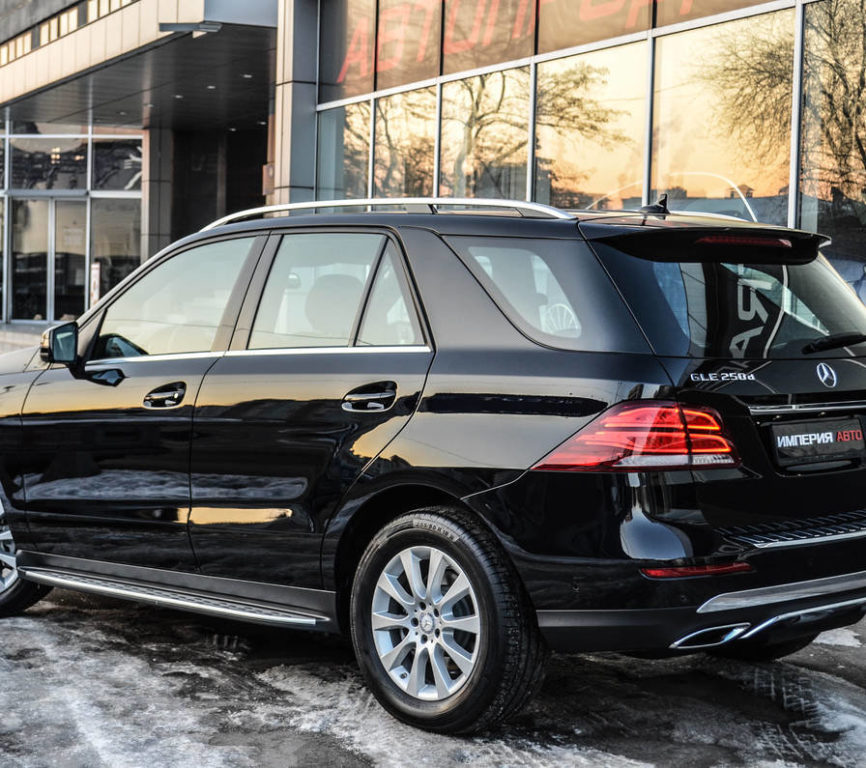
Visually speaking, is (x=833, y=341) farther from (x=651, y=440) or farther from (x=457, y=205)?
(x=457, y=205)

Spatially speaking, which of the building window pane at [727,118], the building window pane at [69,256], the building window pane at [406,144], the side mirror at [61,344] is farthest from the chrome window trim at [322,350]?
the building window pane at [69,256]

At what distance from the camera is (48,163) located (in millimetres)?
35250

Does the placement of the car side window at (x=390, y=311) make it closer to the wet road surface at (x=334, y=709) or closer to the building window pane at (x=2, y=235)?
the wet road surface at (x=334, y=709)

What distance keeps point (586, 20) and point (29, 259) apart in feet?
83.7

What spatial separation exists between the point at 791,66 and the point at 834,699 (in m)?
7.94

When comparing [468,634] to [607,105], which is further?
[607,105]

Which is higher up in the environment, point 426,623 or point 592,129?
point 592,129

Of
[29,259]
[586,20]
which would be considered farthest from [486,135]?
[29,259]

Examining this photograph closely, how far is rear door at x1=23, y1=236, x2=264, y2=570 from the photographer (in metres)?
4.85

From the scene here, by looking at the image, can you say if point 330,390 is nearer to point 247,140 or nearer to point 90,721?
point 90,721

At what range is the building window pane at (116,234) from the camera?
3425cm

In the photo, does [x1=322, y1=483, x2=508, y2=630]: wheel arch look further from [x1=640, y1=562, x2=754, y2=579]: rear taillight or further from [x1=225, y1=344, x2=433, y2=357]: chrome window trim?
[x1=640, y1=562, x2=754, y2=579]: rear taillight

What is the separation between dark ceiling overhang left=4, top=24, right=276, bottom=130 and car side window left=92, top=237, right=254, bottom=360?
553 inches

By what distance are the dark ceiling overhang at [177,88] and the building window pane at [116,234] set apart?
3562 mm
